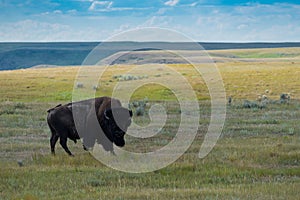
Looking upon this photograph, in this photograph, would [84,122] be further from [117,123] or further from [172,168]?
Answer: [172,168]

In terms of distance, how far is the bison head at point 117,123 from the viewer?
45.4 ft

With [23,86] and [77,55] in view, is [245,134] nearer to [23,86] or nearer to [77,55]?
[23,86]

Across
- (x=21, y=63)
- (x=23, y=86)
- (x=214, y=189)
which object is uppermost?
(x=21, y=63)

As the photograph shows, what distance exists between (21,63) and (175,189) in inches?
6673

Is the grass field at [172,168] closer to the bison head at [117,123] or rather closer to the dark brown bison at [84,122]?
the dark brown bison at [84,122]

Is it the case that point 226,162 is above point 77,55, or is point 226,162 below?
below

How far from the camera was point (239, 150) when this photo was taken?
14805 millimetres

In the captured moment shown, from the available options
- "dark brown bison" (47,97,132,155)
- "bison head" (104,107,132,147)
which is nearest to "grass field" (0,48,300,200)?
"dark brown bison" (47,97,132,155)

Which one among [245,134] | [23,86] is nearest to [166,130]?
[245,134]

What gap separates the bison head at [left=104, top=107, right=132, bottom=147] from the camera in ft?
45.4

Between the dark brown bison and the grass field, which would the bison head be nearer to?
the dark brown bison

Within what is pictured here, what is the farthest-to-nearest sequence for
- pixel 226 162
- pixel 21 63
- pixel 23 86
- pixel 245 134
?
pixel 21 63 → pixel 23 86 → pixel 245 134 → pixel 226 162

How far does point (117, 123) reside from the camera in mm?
13836

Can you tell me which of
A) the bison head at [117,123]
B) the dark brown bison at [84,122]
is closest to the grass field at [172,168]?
the dark brown bison at [84,122]
